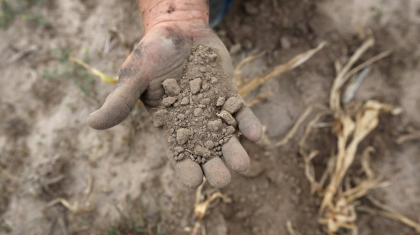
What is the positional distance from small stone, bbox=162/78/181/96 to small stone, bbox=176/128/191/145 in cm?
16

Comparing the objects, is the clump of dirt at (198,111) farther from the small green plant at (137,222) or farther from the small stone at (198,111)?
the small green plant at (137,222)

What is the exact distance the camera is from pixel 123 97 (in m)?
1.22

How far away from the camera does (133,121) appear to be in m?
1.89

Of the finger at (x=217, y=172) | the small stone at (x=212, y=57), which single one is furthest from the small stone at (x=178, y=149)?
the small stone at (x=212, y=57)

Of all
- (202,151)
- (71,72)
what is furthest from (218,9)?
(202,151)

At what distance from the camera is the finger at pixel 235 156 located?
124cm

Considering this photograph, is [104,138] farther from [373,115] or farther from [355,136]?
[373,115]

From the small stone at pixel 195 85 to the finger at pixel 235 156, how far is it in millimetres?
248

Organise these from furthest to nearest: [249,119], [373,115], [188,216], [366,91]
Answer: [366,91] → [373,115] → [188,216] → [249,119]

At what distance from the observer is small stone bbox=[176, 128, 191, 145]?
1.28 meters

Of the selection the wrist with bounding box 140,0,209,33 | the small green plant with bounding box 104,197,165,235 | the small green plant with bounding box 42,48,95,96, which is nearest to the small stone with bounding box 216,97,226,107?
the wrist with bounding box 140,0,209,33

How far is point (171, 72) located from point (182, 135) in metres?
0.29

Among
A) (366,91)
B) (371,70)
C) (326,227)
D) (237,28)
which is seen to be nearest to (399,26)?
(371,70)

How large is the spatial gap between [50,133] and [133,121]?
537 mm
